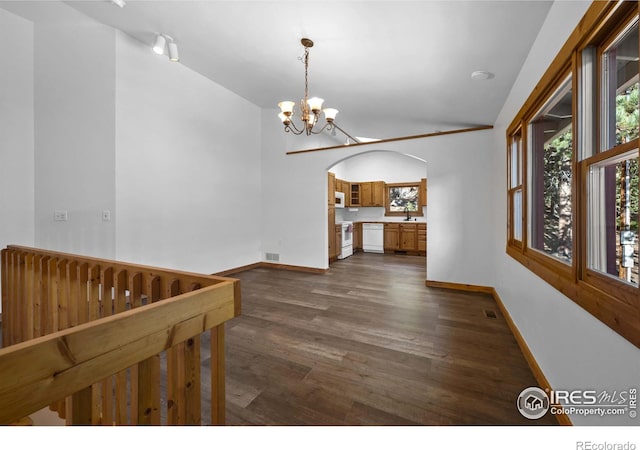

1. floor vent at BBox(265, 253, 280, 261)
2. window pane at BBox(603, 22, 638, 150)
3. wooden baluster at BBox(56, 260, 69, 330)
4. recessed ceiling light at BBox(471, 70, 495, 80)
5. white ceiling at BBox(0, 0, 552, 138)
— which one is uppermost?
white ceiling at BBox(0, 0, 552, 138)

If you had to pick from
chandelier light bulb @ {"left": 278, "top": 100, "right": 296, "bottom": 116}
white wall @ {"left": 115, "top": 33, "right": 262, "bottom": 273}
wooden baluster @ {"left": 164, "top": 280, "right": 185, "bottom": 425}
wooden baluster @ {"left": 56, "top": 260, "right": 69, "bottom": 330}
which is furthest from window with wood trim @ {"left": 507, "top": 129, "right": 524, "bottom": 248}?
white wall @ {"left": 115, "top": 33, "right": 262, "bottom": 273}

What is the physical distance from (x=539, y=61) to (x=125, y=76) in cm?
408

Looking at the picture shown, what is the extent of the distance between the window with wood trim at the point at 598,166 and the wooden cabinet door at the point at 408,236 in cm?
540

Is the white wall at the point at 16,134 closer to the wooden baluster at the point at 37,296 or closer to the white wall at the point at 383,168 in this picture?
the wooden baluster at the point at 37,296

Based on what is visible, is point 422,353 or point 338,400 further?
point 422,353

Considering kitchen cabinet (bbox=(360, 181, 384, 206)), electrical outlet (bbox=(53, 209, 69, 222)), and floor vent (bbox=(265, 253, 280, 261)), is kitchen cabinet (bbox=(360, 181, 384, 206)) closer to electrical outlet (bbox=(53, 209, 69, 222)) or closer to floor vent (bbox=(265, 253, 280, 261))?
floor vent (bbox=(265, 253, 280, 261))

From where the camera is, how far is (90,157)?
320cm

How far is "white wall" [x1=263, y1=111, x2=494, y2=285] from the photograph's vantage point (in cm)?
386

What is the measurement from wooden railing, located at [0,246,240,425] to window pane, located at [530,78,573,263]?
1958 millimetres

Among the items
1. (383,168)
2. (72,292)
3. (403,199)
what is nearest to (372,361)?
(72,292)

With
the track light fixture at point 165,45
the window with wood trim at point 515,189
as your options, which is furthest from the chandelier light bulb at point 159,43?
the window with wood trim at point 515,189

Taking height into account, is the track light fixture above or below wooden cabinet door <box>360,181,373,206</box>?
above

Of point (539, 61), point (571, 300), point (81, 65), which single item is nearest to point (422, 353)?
point (571, 300)
